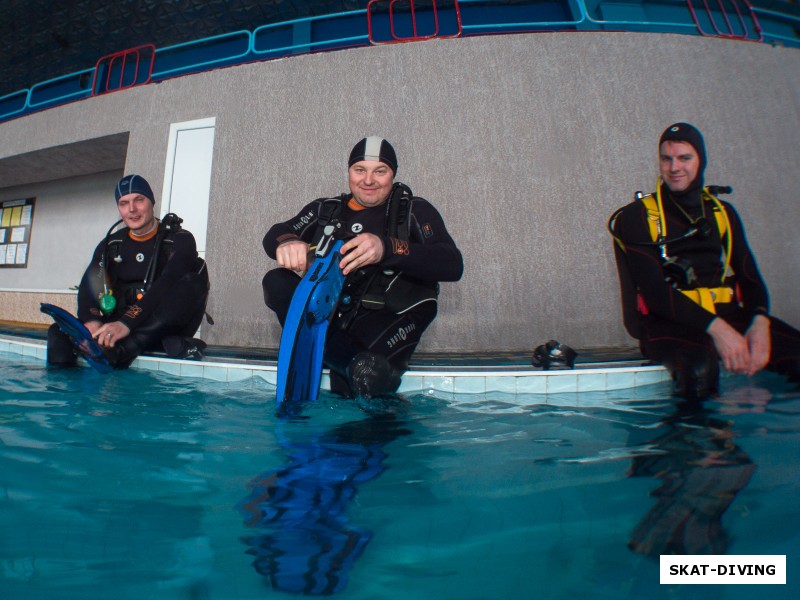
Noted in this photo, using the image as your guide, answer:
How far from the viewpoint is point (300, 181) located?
4367 millimetres

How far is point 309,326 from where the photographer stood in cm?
199

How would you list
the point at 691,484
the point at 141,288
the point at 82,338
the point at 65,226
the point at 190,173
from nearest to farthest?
the point at 691,484 < the point at 82,338 < the point at 141,288 < the point at 190,173 < the point at 65,226

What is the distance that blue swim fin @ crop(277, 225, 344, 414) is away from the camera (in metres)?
1.89

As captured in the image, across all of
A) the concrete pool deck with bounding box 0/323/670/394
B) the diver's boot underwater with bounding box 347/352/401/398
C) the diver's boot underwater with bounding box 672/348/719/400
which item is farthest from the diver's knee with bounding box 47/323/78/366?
the diver's boot underwater with bounding box 672/348/719/400

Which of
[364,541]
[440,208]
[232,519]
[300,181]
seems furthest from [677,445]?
[300,181]

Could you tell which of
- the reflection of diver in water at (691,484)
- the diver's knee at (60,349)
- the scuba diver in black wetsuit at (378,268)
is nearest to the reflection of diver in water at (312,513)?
the reflection of diver in water at (691,484)

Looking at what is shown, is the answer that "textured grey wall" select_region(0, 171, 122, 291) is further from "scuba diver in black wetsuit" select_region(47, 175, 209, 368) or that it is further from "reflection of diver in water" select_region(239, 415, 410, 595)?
"reflection of diver in water" select_region(239, 415, 410, 595)

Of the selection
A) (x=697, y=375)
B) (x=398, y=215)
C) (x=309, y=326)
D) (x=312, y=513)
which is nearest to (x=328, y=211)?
(x=398, y=215)

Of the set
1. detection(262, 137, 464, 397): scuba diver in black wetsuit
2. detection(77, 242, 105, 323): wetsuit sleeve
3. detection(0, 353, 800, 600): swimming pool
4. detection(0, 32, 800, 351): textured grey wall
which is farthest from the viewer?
detection(0, 32, 800, 351): textured grey wall

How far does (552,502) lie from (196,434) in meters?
1.13

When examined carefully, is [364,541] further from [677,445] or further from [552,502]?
[677,445]

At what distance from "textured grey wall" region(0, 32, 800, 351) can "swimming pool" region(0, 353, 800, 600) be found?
2154 mm

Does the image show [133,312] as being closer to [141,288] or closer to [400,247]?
[141,288]

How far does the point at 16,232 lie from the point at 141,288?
6.99m
